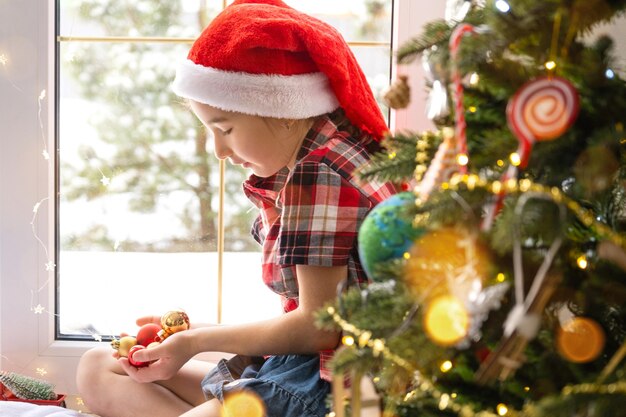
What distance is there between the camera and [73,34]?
1603 mm

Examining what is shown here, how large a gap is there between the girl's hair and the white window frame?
27 centimetres

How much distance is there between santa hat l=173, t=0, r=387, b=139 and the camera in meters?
1.17

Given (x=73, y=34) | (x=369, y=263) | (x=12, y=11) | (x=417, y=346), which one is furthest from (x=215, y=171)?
(x=417, y=346)

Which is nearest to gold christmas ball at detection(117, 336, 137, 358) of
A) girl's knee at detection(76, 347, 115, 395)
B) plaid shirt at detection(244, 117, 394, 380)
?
girl's knee at detection(76, 347, 115, 395)

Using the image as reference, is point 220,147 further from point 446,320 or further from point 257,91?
point 446,320

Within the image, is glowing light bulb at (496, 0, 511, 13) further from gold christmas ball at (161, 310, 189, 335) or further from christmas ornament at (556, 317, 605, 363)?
gold christmas ball at (161, 310, 189, 335)

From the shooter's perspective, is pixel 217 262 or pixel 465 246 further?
pixel 217 262

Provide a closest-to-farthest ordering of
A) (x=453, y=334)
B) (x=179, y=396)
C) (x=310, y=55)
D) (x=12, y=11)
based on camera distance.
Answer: (x=453, y=334) < (x=310, y=55) < (x=179, y=396) < (x=12, y=11)

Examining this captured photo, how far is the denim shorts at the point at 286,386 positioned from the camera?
46.4 inches

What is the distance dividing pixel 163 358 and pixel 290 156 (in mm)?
405

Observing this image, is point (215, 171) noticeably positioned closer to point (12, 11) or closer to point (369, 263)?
point (12, 11)

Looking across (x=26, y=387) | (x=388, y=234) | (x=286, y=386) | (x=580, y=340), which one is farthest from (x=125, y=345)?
(x=580, y=340)

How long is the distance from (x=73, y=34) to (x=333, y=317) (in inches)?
42.2

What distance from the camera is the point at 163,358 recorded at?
132 cm
